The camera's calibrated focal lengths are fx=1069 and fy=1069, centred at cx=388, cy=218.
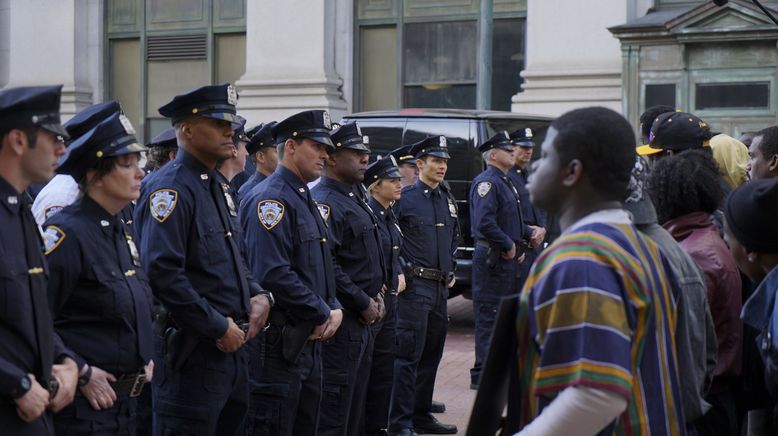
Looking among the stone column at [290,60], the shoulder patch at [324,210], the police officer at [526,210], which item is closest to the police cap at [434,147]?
the police officer at [526,210]

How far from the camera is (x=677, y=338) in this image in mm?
3443

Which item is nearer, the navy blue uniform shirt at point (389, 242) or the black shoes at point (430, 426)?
the navy blue uniform shirt at point (389, 242)

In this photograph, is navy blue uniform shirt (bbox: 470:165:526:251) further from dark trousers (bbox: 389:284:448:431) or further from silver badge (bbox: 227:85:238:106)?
silver badge (bbox: 227:85:238:106)

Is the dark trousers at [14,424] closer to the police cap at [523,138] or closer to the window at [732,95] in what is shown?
the police cap at [523,138]

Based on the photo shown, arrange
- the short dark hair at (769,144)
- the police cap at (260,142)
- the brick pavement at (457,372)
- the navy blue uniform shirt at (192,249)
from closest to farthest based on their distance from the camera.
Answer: the navy blue uniform shirt at (192,249) < the short dark hair at (769,144) < the police cap at (260,142) < the brick pavement at (457,372)

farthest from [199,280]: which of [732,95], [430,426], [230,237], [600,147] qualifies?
[732,95]

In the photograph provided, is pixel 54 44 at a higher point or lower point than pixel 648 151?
higher

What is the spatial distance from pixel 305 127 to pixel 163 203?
1.34 metres

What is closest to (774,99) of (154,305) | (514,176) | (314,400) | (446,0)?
(514,176)

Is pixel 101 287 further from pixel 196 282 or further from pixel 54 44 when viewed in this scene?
pixel 54 44

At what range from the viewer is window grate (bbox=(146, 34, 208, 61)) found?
18.5 meters

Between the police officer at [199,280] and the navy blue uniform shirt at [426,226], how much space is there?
11.8ft

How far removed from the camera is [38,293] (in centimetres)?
380

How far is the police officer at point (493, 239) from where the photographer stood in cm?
996
